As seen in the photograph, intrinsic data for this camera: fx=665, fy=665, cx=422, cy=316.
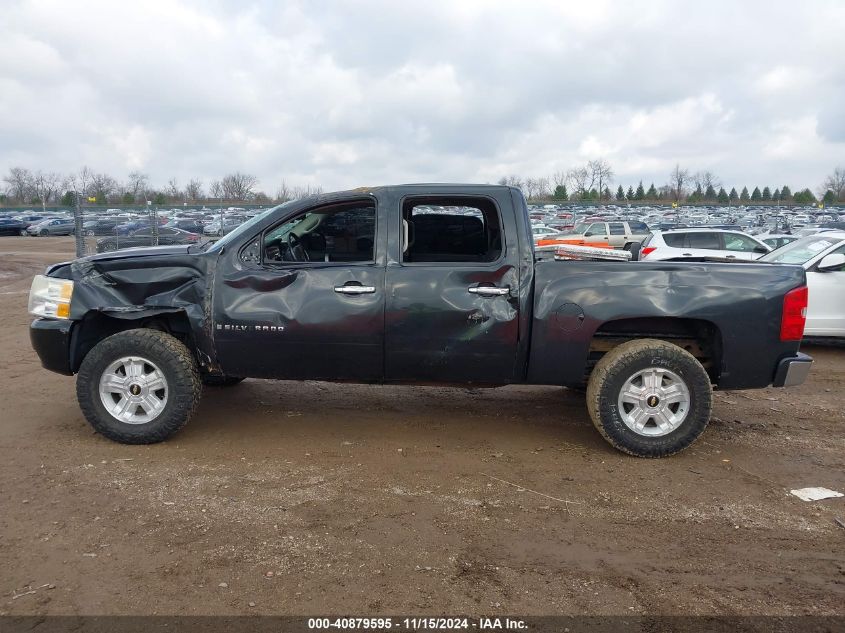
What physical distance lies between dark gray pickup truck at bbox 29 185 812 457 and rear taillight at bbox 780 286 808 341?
1 cm

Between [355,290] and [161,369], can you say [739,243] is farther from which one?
[161,369]

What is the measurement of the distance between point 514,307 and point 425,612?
234 cm

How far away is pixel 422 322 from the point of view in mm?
4742

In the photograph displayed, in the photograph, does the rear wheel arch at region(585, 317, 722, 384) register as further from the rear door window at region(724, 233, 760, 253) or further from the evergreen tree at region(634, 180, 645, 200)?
the evergreen tree at region(634, 180, 645, 200)

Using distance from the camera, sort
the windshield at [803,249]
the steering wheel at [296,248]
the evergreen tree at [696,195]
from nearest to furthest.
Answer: the steering wheel at [296,248]
the windshield at [803,249]
the evergreen tree at [696,195]

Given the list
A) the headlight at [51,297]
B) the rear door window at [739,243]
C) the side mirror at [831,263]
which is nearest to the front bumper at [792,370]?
the side mirror at [831,263]

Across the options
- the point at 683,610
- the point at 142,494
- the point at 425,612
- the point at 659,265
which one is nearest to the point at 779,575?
the point at 683,610

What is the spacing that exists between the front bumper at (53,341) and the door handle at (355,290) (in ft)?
6.74

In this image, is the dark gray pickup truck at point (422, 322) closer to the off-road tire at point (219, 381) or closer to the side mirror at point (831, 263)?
the off-road tire at point (219, 381)

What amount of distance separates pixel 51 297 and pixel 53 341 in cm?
33

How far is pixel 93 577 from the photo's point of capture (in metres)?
3.18

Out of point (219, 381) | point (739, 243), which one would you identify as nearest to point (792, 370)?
point (219, 381)

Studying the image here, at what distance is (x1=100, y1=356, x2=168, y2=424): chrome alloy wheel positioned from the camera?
4.87m

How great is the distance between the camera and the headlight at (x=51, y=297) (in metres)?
4.91
